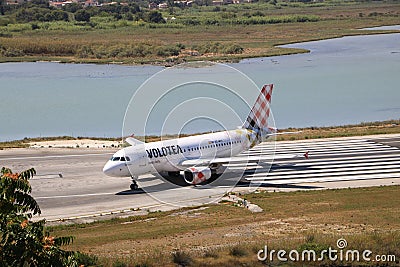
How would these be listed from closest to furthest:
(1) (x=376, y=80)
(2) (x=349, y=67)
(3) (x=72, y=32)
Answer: (1) (x=376, y=80) < (2) (x=349, y=67) < (3) (x=72, y=32)

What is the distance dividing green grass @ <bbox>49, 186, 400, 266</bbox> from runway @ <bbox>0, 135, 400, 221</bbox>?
10.0 ft

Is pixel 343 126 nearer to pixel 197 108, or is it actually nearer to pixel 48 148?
pixel 197 108

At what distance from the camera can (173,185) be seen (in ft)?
168

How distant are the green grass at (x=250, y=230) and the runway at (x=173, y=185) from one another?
3061 millimetres

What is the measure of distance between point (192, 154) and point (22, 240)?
3221cm

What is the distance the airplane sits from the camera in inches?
1924

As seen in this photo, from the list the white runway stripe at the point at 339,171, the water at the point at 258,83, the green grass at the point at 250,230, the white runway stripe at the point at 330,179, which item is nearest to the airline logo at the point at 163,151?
the green grass at the point at 250,230

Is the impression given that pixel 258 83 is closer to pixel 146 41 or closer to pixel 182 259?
pixel 146 41

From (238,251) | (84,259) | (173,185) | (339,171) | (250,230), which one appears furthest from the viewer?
(339,171)

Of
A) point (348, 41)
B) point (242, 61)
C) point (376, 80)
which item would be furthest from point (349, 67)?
point (348, 41)

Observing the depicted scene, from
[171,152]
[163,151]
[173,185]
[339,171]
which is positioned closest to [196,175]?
[173,185]

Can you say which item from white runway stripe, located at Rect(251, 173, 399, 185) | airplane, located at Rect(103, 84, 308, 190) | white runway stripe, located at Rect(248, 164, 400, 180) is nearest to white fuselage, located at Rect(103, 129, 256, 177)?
airplane, located at Rect(103, 84, 308, 190)

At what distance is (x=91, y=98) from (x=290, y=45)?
73960 mm

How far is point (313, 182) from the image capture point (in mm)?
53031
